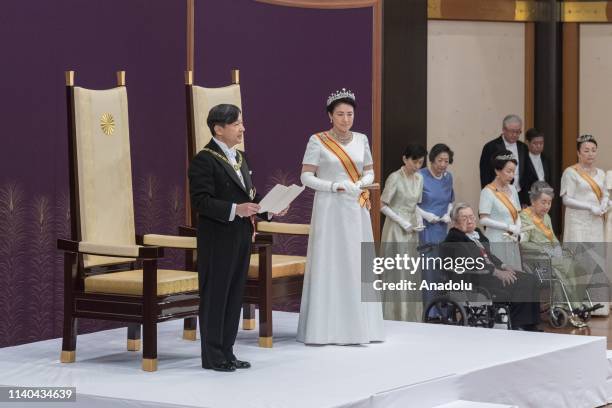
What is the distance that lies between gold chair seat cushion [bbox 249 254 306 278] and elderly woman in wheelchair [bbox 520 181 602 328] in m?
2.11

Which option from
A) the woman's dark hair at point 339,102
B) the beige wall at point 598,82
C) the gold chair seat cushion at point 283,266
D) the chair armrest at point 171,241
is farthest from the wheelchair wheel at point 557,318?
the chair armrest at point 171,241

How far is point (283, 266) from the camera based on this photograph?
6.07m

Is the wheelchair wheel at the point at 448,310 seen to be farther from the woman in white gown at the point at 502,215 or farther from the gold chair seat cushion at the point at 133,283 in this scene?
the gold chair seat cushion at the point at 133,283

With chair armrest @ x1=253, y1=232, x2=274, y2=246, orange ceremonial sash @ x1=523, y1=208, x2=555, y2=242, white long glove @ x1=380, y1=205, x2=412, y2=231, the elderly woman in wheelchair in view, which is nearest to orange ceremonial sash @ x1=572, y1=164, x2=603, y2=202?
the elderly woman in wheelchair

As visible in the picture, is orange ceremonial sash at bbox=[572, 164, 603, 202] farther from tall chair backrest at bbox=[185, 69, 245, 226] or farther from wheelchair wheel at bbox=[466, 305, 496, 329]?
tall chair backrest at bbox=[185, 69, 245, 226]

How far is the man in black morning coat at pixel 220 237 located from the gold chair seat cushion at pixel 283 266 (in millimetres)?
736

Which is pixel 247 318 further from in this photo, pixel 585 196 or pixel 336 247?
pixel 585 196

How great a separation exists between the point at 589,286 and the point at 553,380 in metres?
2.74

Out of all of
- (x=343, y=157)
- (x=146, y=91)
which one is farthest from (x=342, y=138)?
(x=146, y=91)

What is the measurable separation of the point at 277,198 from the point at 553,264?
3506 millimetres

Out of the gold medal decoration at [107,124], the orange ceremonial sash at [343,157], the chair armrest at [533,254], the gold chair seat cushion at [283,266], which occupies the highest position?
the gold medal decoration at [107,124]

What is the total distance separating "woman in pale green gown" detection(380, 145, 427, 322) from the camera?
26.2ft

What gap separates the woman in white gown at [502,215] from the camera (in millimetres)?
7676

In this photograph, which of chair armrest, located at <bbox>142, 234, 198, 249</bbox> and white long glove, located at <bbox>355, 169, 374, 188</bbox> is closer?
chair armrest, located at <bbox>142, 234, 198, 249</bbox>
